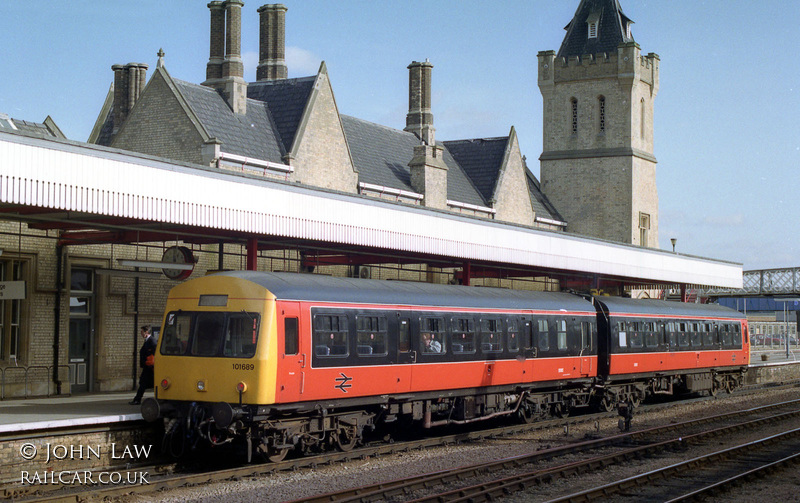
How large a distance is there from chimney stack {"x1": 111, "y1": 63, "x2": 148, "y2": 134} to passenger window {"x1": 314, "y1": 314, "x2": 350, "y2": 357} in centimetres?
2191

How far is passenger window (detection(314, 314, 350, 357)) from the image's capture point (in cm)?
1522

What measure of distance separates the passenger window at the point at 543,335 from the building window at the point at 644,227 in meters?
33.5

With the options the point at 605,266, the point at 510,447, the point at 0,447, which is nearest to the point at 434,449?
the point at 510,447

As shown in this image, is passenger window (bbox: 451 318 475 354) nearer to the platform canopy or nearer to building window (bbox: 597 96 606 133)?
the platform canopy

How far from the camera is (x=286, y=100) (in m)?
34.6

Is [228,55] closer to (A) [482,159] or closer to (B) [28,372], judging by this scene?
(B) [28,372]

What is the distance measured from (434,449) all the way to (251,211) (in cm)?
587

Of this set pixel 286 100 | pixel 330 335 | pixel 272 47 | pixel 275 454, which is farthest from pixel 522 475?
pixel 272 47

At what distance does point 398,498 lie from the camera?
12844mm

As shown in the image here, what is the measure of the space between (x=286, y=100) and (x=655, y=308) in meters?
16.1

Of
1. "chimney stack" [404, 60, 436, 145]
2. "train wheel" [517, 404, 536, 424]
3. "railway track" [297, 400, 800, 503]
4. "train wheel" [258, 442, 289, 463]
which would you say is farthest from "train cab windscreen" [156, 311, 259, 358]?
"chimney stack" [404, 60, 436, 145]

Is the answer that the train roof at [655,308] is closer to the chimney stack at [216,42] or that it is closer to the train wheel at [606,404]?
the train wheel at [606,404]

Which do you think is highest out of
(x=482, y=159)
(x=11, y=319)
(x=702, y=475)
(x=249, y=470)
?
(x=482, y=159)

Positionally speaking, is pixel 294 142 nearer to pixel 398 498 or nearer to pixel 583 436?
pixel 583 436
